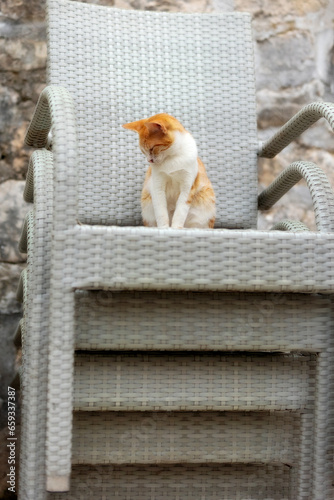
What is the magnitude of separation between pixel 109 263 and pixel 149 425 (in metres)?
0.35

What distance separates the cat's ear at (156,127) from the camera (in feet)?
4.46

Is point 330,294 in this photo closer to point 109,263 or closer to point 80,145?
point 109,263

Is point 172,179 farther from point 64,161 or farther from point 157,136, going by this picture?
point 64,161

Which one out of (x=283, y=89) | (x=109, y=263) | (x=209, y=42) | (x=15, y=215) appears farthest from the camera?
(x=283, y=89)

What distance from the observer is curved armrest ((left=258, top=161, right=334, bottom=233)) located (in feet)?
4.36

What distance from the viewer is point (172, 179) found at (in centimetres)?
148

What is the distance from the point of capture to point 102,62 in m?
1.82

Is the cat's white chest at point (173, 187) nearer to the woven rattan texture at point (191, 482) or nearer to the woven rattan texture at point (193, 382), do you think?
the woven rattan texture at point (193, 382)

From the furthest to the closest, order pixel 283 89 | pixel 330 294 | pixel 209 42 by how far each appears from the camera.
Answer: pixel 283 89
pixel 209 42
pixel 330 294

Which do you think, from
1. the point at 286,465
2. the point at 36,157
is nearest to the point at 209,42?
the point at 36,157

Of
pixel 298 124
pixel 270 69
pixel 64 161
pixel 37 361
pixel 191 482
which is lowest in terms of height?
pixel 191 482

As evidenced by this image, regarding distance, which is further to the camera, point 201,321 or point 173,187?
point 173,187

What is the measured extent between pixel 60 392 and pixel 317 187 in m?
0.68

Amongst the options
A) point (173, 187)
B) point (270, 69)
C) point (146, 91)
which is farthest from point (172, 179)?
point (270, 69)
